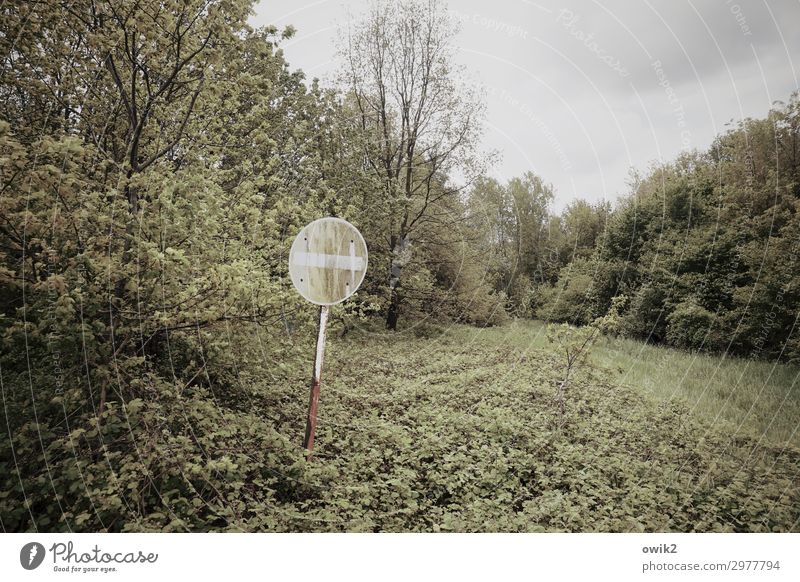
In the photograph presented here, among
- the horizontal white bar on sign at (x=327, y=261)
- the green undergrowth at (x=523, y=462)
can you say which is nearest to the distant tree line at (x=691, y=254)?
the green undergrowth at (x=523, y=462)

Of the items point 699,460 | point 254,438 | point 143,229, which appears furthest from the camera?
point 699,460

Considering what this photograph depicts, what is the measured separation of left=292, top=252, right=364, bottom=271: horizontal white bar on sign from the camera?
12.1 feet

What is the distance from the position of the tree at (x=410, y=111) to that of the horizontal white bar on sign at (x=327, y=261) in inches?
175

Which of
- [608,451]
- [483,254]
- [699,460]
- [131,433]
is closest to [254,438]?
[131,433]

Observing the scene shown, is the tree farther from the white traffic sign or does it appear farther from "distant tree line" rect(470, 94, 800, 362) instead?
the white traffic sign

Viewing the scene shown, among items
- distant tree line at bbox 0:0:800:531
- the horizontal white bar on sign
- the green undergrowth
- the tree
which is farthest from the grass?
the horizontal white bar on sign

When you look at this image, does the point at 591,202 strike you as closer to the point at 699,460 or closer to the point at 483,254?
the point at 483,254

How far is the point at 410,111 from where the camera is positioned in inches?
366

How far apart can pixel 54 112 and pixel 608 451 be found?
8.32 meters

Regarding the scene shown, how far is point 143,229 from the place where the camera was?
3.51 m

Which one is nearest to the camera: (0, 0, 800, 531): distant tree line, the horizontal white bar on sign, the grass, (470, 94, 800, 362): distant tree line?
(0, 0, 800, 531): distant tree line

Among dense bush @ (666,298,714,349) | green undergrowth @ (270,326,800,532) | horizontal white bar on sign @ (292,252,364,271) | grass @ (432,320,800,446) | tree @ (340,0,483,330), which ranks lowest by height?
green undergrowth @ (270,326,800,532)

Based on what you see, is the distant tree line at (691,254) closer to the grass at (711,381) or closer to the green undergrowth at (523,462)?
the grass at (711,381)

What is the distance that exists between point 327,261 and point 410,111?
272 inches
